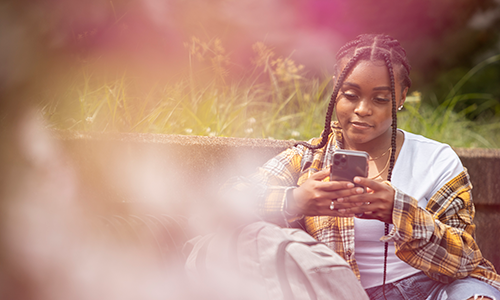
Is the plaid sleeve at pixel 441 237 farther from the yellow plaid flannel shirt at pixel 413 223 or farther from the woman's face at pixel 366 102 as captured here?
the woman's face at pixel 366 102

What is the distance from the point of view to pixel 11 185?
1973 millimetres

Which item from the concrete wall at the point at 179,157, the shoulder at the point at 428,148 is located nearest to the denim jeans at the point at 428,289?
the shoulder at the point at 428,148

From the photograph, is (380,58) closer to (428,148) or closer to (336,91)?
(336,91)

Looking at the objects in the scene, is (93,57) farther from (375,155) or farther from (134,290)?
(375,155)

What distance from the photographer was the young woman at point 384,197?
150 cm

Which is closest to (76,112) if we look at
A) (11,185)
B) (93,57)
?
(93,57)

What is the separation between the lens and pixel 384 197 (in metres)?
1.48

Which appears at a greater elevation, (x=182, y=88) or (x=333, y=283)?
(x=182, y=88)

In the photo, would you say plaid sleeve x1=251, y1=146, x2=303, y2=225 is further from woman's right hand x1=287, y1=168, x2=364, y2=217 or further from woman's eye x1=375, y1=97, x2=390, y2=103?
woman's eye x1=375, y1=97, x2=390, y2=103

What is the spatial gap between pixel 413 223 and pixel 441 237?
140mm

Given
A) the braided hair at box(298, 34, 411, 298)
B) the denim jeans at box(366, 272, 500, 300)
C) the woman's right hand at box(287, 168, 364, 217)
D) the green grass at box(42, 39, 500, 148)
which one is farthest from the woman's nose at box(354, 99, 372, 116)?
the green grass at box(42, 39, 500, 148)

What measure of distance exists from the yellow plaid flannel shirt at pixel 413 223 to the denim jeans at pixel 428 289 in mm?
35

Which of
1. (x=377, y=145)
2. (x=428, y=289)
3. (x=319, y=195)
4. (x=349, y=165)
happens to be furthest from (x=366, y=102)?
(x=428, y=289)

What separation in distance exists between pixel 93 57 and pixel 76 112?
14.5 inches
